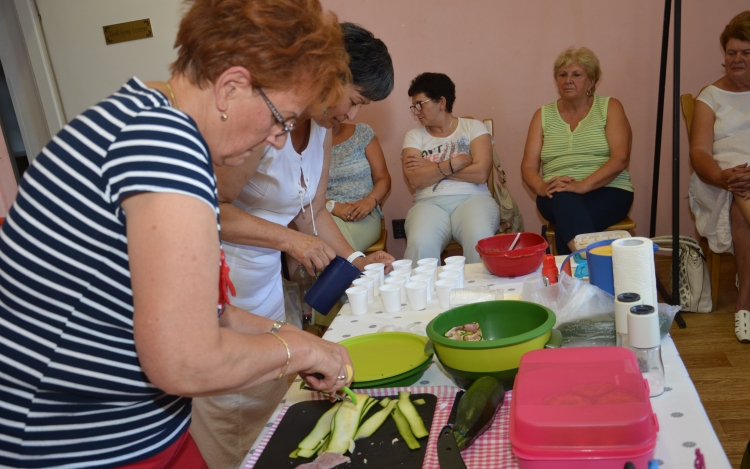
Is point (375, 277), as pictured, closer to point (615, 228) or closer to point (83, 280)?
point (83, 280)

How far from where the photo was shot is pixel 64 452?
2.95ft

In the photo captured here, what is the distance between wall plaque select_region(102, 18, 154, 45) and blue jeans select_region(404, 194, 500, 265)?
83.5 inches

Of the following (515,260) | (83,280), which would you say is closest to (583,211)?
(515,260)

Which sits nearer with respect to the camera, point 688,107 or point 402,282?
point 402,282

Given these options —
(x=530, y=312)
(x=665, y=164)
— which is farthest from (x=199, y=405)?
(x=665, y=164)

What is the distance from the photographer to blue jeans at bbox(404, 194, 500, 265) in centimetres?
330

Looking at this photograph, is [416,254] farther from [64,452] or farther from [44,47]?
[44,47]

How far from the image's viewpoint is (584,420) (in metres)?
0.81

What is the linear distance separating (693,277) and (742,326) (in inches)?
14.0

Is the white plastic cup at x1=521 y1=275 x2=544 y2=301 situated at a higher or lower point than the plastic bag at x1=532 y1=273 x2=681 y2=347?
lower

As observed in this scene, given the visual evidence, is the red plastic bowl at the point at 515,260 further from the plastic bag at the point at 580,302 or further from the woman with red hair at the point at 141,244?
the woman with red hair at the point at 141,244

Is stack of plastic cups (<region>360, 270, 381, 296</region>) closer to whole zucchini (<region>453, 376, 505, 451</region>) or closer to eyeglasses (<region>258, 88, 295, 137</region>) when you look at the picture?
whole zucchini (<region>453, 376, 505, 451</region>)

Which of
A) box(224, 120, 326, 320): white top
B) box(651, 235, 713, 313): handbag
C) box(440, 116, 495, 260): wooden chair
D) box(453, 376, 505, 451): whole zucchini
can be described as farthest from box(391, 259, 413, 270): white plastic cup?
box(651, 235, 713, 313): handbag

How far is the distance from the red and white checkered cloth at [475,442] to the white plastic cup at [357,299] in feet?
1.67
